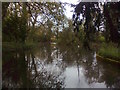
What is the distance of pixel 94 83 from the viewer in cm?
638

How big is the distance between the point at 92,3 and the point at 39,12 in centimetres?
440

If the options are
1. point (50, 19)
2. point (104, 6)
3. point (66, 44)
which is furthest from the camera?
point (66, 44)

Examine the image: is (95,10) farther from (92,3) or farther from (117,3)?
(117,3)

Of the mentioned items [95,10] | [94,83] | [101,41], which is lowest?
[94,83]

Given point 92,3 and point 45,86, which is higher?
point 92,3

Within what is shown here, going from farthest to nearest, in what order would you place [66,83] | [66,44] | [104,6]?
[66,44]
[66,83]
[104,6]

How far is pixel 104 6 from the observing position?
15.4 ft

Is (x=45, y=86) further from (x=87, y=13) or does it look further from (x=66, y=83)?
(x=87, y=13)

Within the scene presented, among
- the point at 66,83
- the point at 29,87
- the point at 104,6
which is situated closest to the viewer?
the point at 104,6

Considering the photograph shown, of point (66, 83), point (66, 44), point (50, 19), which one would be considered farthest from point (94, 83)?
point (66, 44)

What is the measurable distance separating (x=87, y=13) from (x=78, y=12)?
10.0 inches

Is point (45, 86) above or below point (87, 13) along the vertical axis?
below

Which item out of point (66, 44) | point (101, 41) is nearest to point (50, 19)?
point (101, 41)

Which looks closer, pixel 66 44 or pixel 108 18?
pixel 108 18
